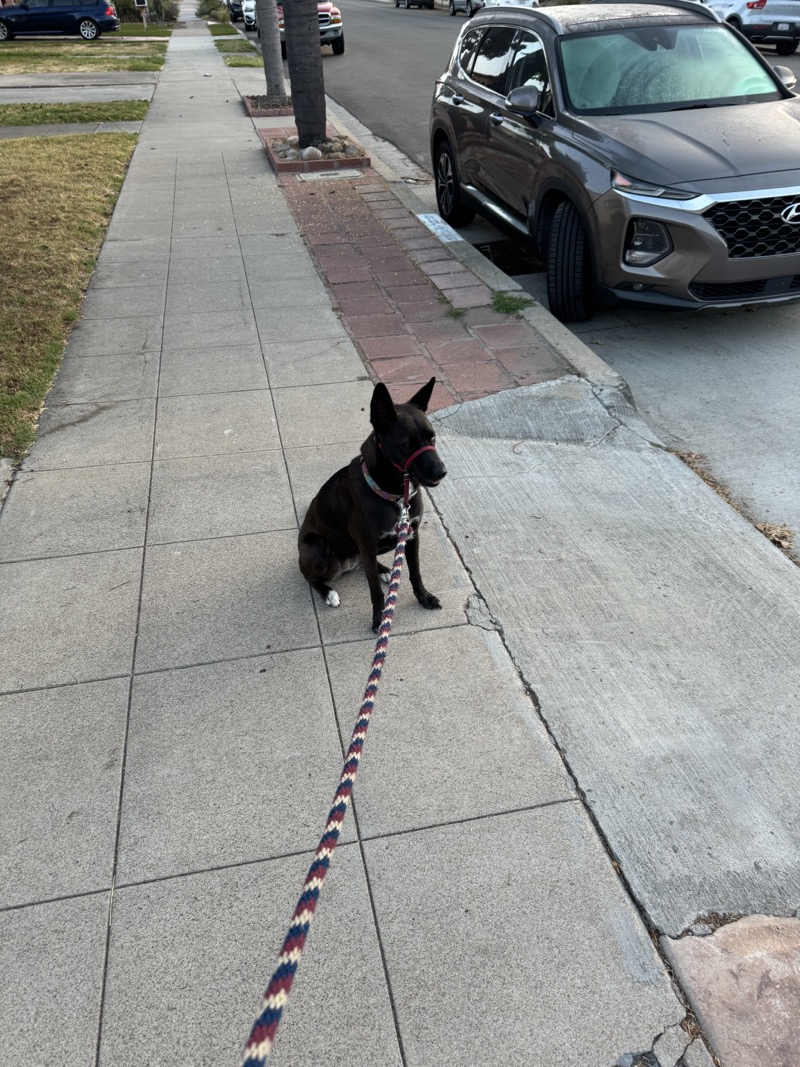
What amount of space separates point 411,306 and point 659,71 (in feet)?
9.33

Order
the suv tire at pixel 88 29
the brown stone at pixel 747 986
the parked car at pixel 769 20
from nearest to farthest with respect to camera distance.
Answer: the brown stone at pixel 747 986 → the parked car at pixel 769 20 → the suv tire at pixel 88 29

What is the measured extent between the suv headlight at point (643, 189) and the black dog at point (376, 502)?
3415 millimetres

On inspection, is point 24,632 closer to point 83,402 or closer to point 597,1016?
point 83,402

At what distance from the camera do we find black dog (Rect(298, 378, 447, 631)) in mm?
2875

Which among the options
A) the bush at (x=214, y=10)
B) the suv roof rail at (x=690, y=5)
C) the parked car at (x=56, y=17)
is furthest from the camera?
the bush at (x=214, y=10)

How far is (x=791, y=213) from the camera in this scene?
5.38 meters

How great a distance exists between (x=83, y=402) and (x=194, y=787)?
138 inches

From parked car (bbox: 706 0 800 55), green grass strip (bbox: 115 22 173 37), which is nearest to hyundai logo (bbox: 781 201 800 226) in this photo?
parked car (bbox: 706 0 800 55)

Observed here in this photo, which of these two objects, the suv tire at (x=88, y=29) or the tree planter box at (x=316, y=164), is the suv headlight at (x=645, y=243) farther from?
the suv tire at (x=88, y=29)

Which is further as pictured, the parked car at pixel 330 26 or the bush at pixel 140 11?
the bush at pixel 140 11

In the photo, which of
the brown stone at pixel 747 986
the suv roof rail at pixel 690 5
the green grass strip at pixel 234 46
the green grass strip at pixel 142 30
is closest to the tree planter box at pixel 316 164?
the suv roof rail at pixel 690 5

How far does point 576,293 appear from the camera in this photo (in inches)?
253

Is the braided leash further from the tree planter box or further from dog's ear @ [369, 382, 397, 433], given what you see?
the tree planter box

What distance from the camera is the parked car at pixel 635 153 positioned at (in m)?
5.46
